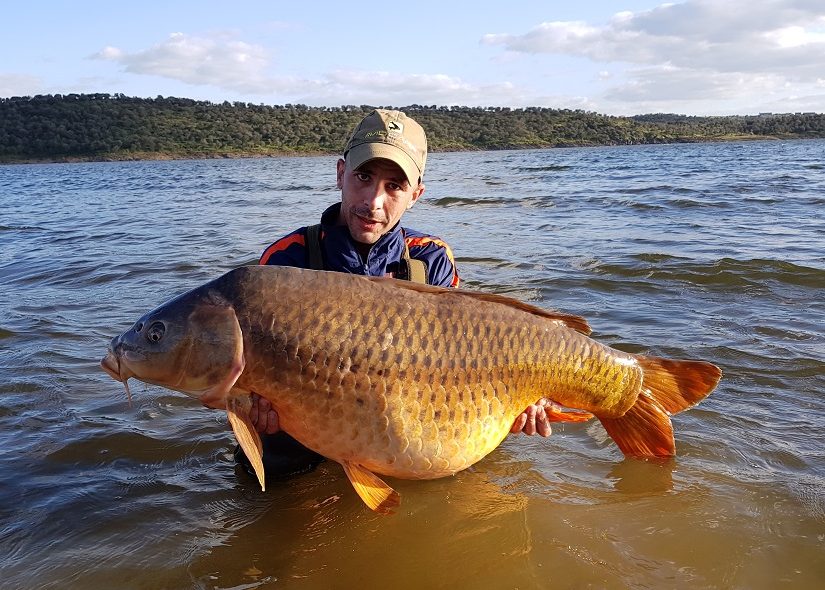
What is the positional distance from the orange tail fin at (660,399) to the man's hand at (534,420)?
320 mm

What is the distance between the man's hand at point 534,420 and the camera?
3016 millimetres

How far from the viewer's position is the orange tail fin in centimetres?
311

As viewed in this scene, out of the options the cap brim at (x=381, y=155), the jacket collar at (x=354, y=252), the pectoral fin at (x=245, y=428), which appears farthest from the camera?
the jacket collar at (x=354, y=252)

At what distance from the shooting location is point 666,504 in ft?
9.98

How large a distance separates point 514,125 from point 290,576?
9597cm

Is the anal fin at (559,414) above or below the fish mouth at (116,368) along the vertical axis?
below

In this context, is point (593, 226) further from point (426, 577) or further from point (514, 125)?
point (514, 125)

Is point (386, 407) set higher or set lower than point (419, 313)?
lower

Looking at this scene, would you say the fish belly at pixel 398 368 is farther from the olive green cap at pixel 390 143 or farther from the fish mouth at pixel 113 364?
the olive green cap at pixel 390 143

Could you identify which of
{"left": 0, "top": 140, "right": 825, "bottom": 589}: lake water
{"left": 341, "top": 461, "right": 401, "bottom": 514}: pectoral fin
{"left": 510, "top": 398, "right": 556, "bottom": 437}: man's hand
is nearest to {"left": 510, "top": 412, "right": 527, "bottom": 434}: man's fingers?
{"left": 510, "top": 398, "right": 556, "bottom": 437}: man's hand

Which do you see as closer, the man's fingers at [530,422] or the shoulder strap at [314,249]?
the man's fingers at [530,422]

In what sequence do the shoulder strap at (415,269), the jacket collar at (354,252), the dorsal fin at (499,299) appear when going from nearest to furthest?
the dorsal fin at (499,299)
the jacket collar at (354,252)
the shoulder strap at (415,269)

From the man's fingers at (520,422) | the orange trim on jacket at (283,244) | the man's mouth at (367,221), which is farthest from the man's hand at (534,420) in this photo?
the orange trim on jacket at (283,244)

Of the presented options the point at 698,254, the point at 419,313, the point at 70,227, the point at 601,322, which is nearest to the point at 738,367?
the point at 601,322
